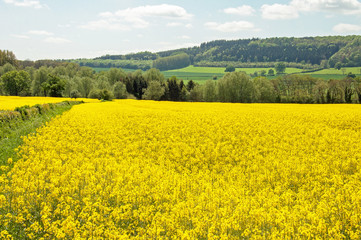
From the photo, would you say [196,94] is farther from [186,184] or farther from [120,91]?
[186,184]

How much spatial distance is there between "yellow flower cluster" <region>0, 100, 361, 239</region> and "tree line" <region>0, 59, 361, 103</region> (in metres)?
60.8

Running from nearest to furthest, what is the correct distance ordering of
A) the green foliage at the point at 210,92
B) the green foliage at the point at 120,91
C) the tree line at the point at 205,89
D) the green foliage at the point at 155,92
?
1. the tree line at the point at 205,89
2. the green foliage at the point at 210,92
3. the green foliage at the point at 155,92
4. the green foliage at the point at 120,91

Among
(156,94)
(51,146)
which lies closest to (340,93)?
(156,94)

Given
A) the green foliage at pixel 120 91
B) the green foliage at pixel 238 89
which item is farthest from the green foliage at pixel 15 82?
the green foliage at pixel 238 89

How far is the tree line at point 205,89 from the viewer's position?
8425 centimetres

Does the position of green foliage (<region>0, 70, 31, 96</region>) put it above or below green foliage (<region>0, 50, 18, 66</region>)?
below

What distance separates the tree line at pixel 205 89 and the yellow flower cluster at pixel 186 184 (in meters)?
60.8

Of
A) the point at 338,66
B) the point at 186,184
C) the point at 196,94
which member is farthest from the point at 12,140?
the point at 338,66

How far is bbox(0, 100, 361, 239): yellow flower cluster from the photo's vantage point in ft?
22.7

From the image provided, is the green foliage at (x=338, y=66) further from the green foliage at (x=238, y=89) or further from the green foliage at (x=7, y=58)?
the green foliage at (x=7, y=58)

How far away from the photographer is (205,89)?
93.7 metres

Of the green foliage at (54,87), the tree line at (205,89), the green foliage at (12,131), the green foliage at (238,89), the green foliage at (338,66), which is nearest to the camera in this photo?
the green foliage at (12,131)

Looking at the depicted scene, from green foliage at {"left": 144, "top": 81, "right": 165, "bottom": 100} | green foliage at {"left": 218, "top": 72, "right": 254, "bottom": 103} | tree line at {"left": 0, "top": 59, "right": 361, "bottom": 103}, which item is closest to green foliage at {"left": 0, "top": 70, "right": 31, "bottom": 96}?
tree line at {"left": 0, "top": 59, "right": 361, "bottom": 103}

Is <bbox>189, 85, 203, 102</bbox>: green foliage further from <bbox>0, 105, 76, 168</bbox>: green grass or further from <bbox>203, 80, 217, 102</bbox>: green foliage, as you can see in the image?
<bbox>0, 105, 76, 168</bbox>: green grass
